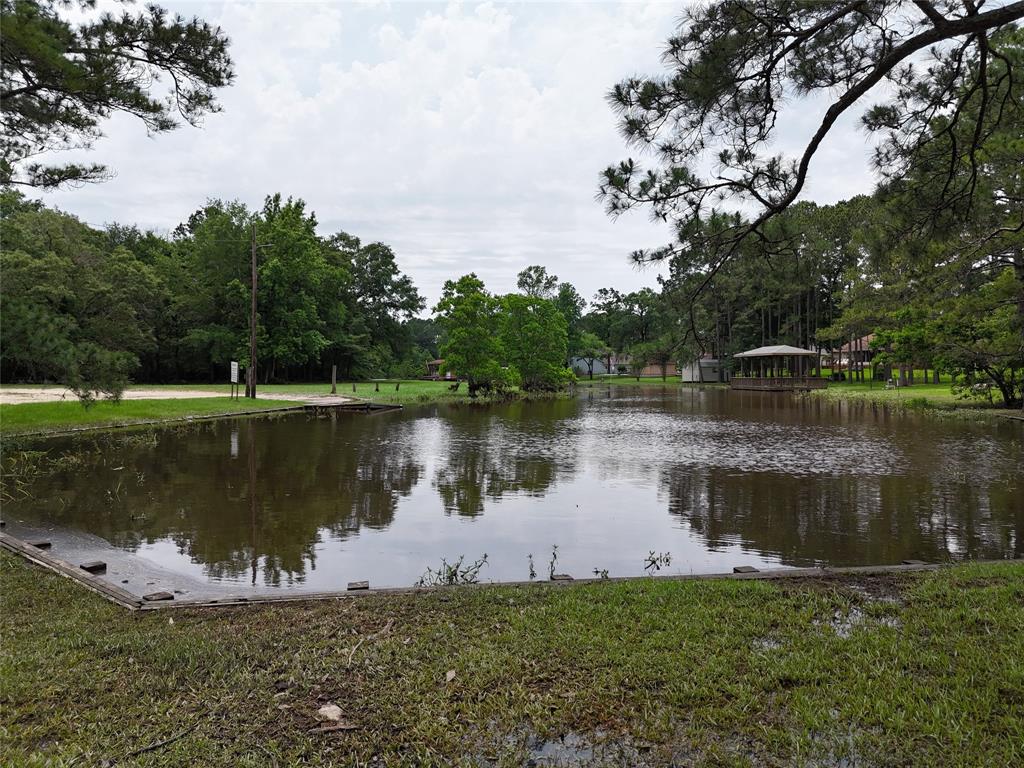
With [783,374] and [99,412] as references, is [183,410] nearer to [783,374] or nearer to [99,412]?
[99,412]

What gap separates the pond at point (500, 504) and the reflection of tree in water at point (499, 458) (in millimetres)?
78

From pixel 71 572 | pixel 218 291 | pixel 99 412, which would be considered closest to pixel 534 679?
pixel 71 572

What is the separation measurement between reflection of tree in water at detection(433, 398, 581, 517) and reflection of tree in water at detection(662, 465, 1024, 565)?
7.19 feet

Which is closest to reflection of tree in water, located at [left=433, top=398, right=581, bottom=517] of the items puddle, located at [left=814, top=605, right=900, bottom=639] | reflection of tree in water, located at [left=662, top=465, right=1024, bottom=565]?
reflection of tree in water, located at [left=662, top=465, right=1024, bottom=565]

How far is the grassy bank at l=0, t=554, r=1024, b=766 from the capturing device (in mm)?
2387

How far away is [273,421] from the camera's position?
17.6 m

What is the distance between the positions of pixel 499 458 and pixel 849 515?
6.23m

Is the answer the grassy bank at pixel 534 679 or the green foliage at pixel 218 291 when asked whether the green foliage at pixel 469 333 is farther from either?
the grassy bank at pixel 534 679

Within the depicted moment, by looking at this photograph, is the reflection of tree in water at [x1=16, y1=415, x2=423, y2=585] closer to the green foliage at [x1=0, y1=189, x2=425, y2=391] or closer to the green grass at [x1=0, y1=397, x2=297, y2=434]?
the green grass at [x1=0, y1=397, x2=297, y2=434]

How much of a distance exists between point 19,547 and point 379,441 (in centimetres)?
891

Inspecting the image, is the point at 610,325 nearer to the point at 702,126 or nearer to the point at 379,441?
the point at 379,441

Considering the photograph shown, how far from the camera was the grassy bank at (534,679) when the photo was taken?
2.39 metres

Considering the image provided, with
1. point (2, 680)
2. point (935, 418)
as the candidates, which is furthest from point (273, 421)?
point (935, 418)

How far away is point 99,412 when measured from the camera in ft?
51.4
